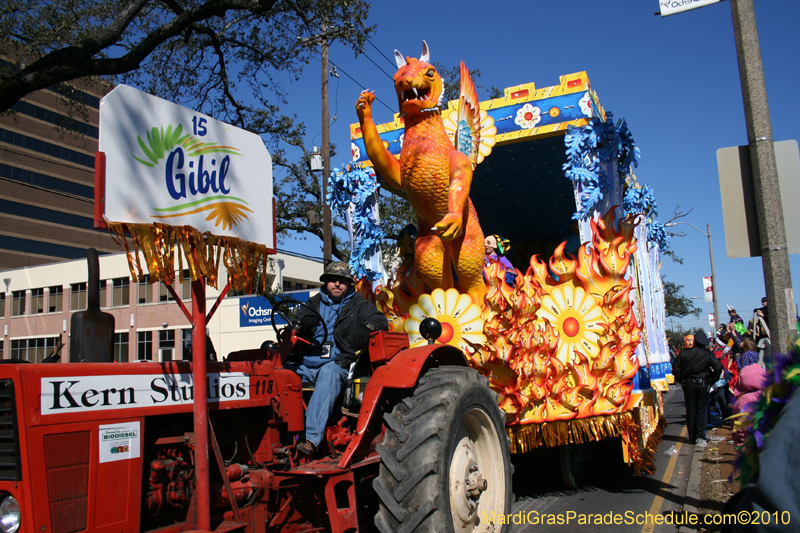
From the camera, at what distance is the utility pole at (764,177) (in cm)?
349

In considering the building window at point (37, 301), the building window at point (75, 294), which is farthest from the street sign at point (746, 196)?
the building window at point (37, 301)

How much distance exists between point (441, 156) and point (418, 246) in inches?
35.1

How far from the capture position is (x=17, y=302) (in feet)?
106

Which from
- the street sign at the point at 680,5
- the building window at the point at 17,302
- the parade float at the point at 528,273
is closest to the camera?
the street sign at the point at 680,5

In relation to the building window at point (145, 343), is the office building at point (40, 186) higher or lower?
higher

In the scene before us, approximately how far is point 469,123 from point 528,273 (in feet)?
5.53

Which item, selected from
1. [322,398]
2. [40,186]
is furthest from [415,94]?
[40,186]

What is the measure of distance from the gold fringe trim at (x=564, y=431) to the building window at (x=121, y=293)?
94.3ft

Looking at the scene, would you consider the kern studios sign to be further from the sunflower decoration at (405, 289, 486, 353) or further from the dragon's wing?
the sunflower decoration at (405, 289, 486, 353)

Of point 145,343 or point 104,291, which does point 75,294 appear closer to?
point 104,291

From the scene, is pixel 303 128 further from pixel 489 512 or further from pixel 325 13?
pixel 489 512

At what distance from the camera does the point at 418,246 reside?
5504mm

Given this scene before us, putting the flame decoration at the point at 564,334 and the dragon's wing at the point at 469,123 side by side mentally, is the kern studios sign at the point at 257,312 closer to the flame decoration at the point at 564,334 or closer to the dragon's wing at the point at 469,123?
the dragon's wing at the point at 469,123

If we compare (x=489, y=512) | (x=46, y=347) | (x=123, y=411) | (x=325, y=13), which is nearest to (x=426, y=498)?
(x=489, y=512)
